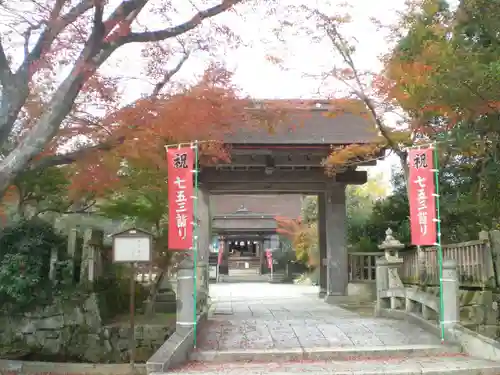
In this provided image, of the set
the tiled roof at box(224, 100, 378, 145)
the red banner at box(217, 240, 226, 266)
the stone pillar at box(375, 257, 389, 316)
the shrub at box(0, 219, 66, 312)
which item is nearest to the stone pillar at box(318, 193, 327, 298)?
the tiled roof at box(224, 100, 378, 145)

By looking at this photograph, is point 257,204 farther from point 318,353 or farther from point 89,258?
point 318,353

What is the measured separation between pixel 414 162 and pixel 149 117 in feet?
16.3

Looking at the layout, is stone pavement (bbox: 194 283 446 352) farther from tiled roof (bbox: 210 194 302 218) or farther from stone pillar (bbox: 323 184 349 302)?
tiled roof (bbox: 210 194 302 218)

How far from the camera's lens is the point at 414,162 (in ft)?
31.1

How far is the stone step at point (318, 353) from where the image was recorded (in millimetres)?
8156

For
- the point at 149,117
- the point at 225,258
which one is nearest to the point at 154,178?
the point at 149,117

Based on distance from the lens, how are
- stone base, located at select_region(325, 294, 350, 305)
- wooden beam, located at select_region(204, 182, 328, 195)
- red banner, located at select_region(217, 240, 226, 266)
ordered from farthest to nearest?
1. red banner, located at select_region(217, 240, 226, 266)
2. wooden beam, located at select_region(204, 182, 328, 195)
3. stone base, located at select_region(325, 294, 350, 305)

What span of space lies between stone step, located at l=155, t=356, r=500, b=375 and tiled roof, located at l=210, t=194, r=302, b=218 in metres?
23.9

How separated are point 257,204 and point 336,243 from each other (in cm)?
1712

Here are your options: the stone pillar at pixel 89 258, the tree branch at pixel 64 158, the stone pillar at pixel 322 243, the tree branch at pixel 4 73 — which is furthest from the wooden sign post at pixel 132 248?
the stone pillar at pixel 322 243

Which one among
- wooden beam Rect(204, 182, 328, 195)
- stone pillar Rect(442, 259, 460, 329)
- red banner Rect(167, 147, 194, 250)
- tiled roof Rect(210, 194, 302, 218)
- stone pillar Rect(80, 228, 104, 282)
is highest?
tiled roof Rect(210, 194, 302, 218)

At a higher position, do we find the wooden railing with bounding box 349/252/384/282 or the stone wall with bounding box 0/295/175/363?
the wooden railing with bounding box 349/252/384/282

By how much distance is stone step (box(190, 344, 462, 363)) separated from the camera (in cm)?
816

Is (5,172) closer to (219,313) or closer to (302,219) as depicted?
(219,313)
